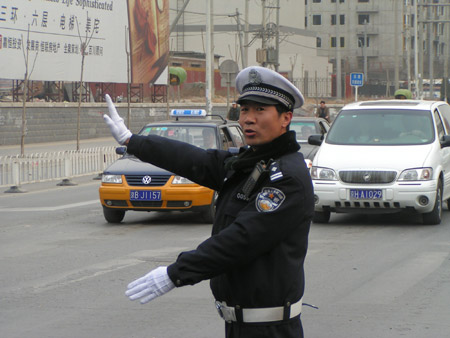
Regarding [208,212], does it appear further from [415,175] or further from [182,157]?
[182,157]

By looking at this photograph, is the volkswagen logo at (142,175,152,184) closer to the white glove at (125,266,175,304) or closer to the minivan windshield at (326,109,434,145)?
the minivan windshield at (326,109,434,145)

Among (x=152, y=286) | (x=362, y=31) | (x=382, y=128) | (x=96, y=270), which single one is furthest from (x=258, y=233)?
(x=362, y=31)

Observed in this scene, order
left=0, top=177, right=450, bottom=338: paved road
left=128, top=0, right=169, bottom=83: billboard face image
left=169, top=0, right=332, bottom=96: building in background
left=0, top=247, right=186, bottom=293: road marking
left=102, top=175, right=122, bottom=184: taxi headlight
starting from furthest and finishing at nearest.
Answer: left=169, top=0, right=332, bottom=96: building in background, left=128, top=0, right=169, bottom=83: billboard face image, left=102, top=175, right=122, bottom=184: taxi headlight, left=0, top=247, right=186, bottom=293: road marking, left=0, top=177, right=450, bottom=338: paved road

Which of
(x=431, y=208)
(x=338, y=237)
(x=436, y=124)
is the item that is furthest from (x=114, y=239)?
(x=436, y=124)

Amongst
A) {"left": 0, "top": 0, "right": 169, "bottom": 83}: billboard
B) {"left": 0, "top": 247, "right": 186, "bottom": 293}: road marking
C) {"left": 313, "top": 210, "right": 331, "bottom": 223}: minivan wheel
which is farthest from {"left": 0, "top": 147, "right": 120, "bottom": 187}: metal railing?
{"left": 0, "top": 0, "right": 169, "bottom": 83}: billboard

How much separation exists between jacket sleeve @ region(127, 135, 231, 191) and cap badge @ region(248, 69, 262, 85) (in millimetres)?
363

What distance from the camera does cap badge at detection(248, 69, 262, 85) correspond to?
3412mm

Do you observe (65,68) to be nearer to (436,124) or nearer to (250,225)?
(436,124)

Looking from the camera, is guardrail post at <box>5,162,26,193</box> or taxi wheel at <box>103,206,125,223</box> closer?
taxi wheel at <box>103,206,125,223</box>

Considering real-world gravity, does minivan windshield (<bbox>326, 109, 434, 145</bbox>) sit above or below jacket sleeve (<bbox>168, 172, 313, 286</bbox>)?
above

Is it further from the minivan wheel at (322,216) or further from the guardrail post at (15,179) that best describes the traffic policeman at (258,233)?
the guardrail post at (15,179)

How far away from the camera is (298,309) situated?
133 inches

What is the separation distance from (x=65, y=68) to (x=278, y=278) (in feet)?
116

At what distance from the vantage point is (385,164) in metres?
12.2
